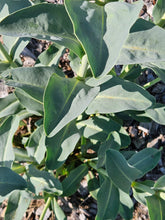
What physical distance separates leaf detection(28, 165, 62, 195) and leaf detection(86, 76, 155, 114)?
411mm

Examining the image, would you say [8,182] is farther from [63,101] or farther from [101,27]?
[101,27]

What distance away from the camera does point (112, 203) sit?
4.17 feet

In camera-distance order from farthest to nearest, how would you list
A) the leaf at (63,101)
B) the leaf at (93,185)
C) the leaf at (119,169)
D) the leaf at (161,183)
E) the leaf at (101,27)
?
the leaf at (93,185)
the leaf at (161,183)
the leaf at (119,169)
the leaf at (63,101)
the leaf at (101,27)

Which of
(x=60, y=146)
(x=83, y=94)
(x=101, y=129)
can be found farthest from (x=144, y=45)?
(x=101, y=129)

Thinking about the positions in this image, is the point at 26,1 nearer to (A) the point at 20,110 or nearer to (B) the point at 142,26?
(B) the point at 142,26

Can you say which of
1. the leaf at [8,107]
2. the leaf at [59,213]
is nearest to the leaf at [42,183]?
the leaf at [59,213]

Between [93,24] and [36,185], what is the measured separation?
821 millimetres

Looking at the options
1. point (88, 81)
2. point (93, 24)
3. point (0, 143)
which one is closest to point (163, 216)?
point (88, 81)

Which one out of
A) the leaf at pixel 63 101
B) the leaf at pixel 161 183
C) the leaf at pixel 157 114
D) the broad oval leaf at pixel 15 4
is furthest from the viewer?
the leaf at pixel 157 114

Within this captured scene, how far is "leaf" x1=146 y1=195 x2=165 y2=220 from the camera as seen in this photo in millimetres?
1192

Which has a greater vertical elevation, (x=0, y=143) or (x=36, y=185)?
(x=0, y=143)

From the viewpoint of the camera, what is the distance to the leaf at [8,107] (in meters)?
1.52

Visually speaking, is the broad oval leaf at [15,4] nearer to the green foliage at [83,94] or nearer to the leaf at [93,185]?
the green foliage at [83,94]

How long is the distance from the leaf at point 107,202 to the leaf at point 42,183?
0.63ft
